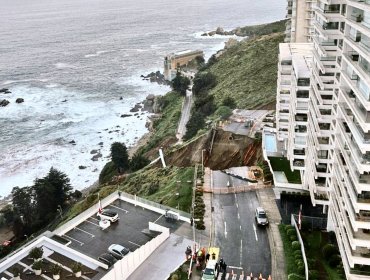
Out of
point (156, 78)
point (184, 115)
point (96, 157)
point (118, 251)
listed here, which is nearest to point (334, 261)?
point (118, 251)

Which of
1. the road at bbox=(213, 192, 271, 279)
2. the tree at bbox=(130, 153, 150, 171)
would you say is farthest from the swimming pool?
the tree at bbox=(130, 153, 150, 171)

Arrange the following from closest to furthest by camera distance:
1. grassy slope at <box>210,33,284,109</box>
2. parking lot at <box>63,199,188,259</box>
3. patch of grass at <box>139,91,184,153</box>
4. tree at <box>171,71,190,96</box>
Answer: parking lot at <box>63,199,188,259</box>
patch of grass at <box>139,91,184,153</box>
grassy slope at <box>210,33,284,109</box>
tree at <box>171,71,190,96</box>

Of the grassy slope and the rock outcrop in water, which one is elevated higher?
the grassy slope

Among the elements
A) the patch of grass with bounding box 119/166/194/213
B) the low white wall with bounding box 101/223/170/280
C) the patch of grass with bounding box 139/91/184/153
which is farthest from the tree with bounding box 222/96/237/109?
the low white wall with bounding box 101/223/170/280

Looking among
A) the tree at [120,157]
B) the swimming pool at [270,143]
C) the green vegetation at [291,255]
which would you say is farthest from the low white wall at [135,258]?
the tree at [120,157]

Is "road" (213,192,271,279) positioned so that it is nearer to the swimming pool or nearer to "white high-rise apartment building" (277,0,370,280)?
"white high-rise apartment building" (277,0,370,280)

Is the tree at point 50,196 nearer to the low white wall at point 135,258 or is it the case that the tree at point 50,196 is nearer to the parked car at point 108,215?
the parked car at point 108,215

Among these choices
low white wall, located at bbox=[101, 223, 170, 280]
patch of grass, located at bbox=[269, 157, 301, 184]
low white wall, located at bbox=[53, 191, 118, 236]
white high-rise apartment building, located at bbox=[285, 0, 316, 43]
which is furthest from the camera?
white high-rise apartment building, located at bbox=[285, 0, 316, 43]

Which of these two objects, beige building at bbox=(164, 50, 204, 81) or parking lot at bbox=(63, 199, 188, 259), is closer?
parking lot at bbox=(63, 199, 188, 259)

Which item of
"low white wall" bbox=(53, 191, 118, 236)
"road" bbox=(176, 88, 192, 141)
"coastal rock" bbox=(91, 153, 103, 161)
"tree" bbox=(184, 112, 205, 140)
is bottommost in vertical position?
"coastal rock" bbox=(91, 153, 103, 161)
